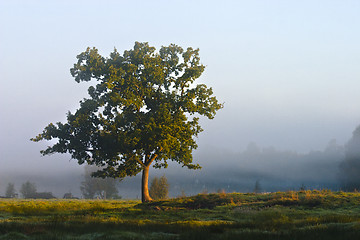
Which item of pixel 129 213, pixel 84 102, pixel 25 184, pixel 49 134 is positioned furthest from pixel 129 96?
pixel 25 184

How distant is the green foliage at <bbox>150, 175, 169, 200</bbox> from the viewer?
71875 millimetres

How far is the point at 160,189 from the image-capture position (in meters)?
72.4

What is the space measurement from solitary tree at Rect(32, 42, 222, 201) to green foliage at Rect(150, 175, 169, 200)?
33275 mm

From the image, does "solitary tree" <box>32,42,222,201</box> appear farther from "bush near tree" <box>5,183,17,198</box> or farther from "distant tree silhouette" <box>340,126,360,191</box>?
"bush near tree" <box>5,183,17,198</box>

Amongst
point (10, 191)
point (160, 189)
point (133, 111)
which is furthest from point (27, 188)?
point (133, 111)

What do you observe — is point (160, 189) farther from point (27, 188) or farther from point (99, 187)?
point (27, 188)

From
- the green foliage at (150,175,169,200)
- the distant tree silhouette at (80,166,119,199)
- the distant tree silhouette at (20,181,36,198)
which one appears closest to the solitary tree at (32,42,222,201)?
the green foliage at (150,175,169,200)

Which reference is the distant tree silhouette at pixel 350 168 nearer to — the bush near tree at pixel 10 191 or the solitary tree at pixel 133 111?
the solitary tree at pixel 133 111

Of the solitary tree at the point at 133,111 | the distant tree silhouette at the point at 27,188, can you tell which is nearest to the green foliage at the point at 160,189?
the solitary tree at the point at 133,111

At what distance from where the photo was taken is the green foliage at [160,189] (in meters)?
71.9

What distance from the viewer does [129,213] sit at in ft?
85.1

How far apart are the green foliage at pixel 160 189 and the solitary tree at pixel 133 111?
1310 inches

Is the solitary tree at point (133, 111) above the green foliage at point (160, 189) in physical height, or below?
above

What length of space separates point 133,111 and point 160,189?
123 ft
